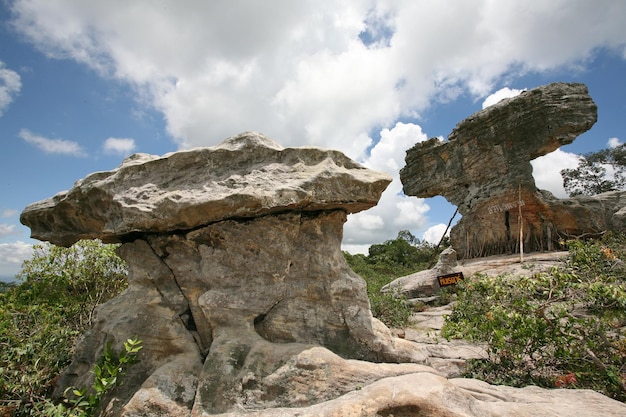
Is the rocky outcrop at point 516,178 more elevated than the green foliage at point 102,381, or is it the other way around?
the rocky outcrop at point 516,178

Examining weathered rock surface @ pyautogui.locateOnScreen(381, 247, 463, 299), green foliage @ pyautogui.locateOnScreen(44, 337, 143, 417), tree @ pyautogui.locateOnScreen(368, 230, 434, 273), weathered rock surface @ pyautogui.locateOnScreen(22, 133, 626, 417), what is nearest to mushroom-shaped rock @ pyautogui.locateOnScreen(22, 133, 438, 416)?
weathered rock surface @ pyautogui.locateOnScreen(22, 133, 626, 417)

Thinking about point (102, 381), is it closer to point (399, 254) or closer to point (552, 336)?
point (552, 336)

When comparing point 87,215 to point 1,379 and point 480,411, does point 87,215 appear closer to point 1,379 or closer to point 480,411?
point 1,379

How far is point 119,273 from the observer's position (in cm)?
914

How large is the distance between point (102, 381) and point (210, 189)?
2316 millimetres

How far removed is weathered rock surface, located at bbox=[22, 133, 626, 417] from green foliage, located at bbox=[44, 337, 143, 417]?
0.48 feet

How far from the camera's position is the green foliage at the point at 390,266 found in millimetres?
9586

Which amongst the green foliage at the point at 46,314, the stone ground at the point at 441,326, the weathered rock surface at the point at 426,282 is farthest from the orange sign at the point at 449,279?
the green foliage at the point at 46,314

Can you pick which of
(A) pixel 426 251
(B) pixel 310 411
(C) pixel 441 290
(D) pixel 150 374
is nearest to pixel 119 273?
(D) pixel 150 374

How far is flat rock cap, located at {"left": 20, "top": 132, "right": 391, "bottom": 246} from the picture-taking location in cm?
438

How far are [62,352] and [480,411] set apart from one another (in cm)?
572

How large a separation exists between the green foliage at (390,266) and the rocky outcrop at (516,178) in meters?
2.94

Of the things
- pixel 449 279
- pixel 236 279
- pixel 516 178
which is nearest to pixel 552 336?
pixel 236 279

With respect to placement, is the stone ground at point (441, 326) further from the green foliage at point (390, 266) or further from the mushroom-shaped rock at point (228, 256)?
the mushroom-shaped rock at point (228, 256)
